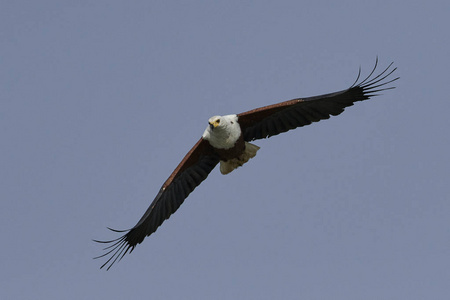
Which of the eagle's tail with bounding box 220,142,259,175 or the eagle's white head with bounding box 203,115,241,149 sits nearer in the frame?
the eagle's white head with bounding box 203,115,241,149

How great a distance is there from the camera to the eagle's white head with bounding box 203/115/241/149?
1861cm

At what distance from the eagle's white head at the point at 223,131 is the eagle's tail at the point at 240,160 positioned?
412 mm

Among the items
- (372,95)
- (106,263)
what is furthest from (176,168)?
(372,95)

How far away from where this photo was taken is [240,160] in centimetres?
1930

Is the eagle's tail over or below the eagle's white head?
below

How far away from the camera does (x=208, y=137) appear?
18.9 metres

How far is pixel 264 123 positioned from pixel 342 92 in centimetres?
155

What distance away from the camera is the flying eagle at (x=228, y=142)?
1862cm

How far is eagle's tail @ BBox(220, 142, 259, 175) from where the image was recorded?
1925 centimetres

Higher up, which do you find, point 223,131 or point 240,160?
point 223,131

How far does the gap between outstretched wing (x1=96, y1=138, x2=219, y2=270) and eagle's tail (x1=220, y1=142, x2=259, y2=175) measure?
170mm

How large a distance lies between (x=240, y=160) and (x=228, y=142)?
0.56 meters

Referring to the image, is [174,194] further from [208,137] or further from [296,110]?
[296,110]

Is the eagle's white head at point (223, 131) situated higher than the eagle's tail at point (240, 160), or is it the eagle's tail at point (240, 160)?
the eagle's white head at point (223, 131)
